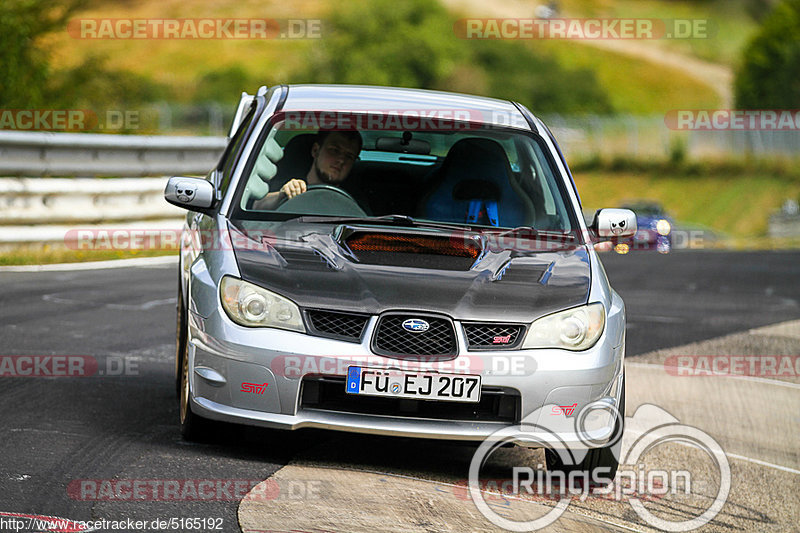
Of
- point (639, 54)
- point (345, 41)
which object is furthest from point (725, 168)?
point (639, 54)

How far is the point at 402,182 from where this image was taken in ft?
23.6

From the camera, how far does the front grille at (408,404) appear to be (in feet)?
16.9

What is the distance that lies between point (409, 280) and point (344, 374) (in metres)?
0.50

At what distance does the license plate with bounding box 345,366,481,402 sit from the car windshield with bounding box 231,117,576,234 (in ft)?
3.81

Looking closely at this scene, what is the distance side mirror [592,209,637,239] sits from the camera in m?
6.32

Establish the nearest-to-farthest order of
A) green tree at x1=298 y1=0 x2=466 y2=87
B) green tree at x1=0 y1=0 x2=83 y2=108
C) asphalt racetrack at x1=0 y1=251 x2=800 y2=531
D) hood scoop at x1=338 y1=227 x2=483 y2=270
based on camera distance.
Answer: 1. asphalt racetrack at x1=0 y1=251 x2=800 y2=531
2. hood scoop at x1=338 y1=227 x2=483 y2=270
3. green tree at x1=0 y1=0 x2=83 y2=108
4. green tree at x1=298 y1=0 x2=466 y2=87

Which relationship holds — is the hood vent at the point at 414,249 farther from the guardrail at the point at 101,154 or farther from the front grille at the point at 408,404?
the guardrail at the point at 101,154

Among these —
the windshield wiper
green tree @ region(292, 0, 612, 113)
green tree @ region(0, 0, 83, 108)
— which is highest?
green tree @ region(292, 0, 612, 113)

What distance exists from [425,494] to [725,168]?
59.0 metres

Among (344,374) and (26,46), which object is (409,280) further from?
(26,46)

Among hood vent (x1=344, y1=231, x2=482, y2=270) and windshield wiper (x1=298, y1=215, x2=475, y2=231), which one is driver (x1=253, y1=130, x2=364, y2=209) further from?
hood vent (x1=344, y1=231, x2=482, y2=270)

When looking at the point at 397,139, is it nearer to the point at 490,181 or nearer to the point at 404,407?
the point at 490,181

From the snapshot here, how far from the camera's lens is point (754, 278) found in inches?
726

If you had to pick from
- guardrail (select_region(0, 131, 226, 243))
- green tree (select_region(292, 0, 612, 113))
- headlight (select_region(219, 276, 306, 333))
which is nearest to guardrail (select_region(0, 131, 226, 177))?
guardrail (select_region(0, 131, 226, 243))
